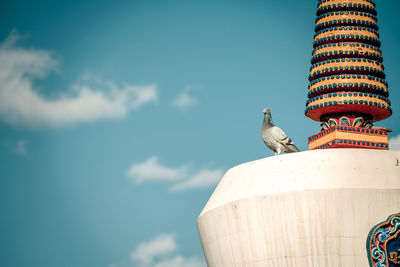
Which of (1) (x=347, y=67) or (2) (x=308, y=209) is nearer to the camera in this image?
(2) (x=308, y=209)

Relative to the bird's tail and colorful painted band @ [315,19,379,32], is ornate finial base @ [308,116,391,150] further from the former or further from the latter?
colorful painted band @ [315,19,379,32]

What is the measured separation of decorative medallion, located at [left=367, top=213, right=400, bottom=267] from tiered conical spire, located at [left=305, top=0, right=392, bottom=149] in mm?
5255

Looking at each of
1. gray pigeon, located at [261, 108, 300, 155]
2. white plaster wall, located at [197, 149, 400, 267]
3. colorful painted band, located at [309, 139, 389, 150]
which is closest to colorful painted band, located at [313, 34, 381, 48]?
colorful painted band, located at [309, 139, 389, 150]

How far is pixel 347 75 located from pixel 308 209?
23.6 feet

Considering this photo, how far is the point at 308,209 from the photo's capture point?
17.9 m

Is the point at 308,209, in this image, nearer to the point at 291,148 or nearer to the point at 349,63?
the point at 291,148

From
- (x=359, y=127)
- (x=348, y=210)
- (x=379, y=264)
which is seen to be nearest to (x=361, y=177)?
(x=348, y=210)

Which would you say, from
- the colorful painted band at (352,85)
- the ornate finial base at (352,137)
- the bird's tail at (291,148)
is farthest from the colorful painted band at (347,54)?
the bird's tail at (291,148)

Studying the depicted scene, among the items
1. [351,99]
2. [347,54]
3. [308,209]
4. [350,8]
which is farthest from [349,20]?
[308,209]

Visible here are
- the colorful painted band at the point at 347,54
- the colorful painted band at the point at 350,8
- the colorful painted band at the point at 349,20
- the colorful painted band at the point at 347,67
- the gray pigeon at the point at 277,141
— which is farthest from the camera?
the colorful painted band at the point at 350,8

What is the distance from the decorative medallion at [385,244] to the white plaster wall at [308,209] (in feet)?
0.47

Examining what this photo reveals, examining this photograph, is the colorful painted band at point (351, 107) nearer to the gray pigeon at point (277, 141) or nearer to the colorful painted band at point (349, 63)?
the colorful painted band at point (349, 63)

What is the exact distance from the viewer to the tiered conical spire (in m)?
23.4

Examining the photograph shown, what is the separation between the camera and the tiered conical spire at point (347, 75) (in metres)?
23.4
